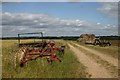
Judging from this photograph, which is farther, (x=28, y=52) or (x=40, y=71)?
(x=28, y=52)

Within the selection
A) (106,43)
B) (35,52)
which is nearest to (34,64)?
(35,52)

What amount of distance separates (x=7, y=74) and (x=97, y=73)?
16.1 feet

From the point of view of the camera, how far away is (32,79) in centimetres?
1138

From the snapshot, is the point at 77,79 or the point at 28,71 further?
the point at 28,71

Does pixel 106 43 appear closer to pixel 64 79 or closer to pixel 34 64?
pixel 34 64

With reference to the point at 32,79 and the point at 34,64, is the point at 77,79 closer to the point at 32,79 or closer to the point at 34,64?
the point at 32,79

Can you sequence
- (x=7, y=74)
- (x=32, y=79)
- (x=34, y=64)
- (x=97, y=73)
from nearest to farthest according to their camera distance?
(x=32, y=79) → (x=7, y=74) → (x=97, y=73) → (x=34, y=64)

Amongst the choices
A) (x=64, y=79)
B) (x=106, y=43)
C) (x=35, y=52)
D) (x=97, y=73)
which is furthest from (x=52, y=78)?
(x=106, y=43)

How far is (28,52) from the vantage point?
54.2 ft

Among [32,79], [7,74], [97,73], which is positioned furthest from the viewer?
[97,73]

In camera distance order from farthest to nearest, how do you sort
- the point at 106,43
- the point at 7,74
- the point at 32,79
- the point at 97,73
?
the point at 106,43
the point at 97,73
the point at 7,74
the point at 32,79

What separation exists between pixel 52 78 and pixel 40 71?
178 cm

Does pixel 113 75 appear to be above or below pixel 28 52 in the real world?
below

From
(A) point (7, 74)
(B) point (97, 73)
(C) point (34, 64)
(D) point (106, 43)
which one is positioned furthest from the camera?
(D) point (106, 43)
